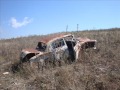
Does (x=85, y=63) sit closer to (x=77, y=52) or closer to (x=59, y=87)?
(x=77, y=52)

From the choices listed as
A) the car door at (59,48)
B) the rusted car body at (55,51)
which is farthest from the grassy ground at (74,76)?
the car door at (59,48)

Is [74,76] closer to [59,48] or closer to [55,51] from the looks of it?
[55,51]

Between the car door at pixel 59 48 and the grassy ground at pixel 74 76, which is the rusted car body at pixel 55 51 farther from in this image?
the grassy ground at pixel 74 76

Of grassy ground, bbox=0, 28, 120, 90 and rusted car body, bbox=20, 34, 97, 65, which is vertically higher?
rusted car body, bbox=20, 34, 97, 65

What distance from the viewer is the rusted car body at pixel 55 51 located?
1083 centimetres

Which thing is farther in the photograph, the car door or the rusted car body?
the car door

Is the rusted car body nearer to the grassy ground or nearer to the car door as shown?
the car door

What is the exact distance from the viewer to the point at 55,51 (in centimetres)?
1105

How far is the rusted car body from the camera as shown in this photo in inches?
426

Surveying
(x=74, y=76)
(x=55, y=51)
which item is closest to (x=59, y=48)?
(x=55, y=51)

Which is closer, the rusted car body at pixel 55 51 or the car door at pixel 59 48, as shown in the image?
the rusted car body at pixel 55 51

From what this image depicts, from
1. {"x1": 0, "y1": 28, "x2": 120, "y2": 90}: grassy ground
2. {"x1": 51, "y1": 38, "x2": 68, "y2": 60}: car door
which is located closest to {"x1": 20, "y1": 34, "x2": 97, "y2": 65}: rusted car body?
{"x1": 51, "y1": 38, "x2": 68, "y2": 60}: car door

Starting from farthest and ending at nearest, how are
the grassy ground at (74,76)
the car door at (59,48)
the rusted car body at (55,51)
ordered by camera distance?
the car door at (59,48) → the rusted car body at (55,51) → the grassy ground at (74,76)

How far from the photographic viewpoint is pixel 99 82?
25.6ft
